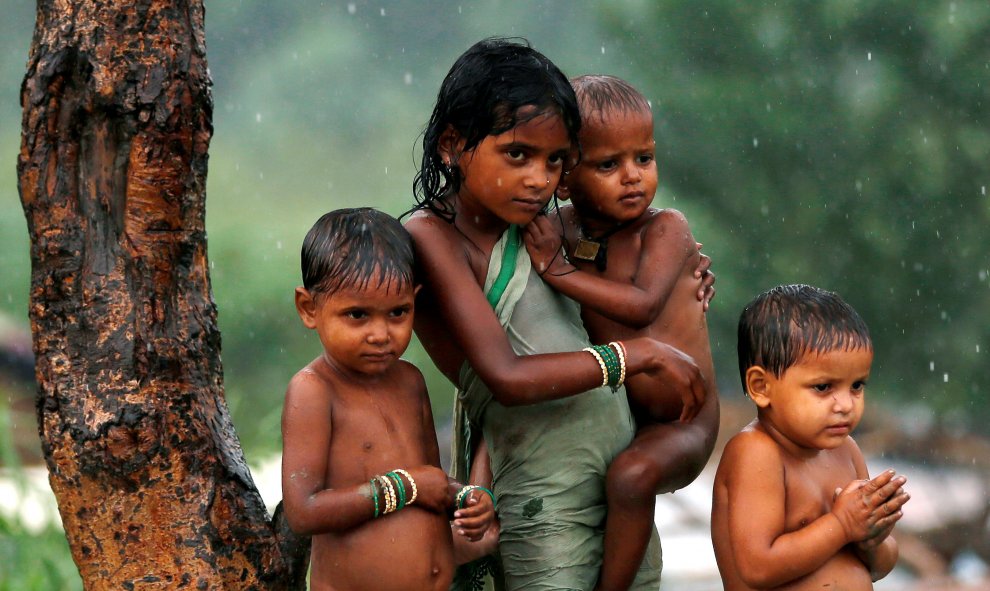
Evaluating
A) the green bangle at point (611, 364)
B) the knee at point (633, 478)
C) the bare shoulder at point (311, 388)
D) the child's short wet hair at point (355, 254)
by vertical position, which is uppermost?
the child's short wet hair at point (355, 254)

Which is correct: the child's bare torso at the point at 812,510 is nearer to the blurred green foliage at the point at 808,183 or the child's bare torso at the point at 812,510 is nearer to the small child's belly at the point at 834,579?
the small child's belly at the point at 834,579

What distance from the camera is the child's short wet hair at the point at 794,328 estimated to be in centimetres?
273

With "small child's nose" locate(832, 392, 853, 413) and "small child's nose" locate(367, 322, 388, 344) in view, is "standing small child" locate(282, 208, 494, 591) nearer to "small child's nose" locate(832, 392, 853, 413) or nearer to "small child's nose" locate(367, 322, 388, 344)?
"small child's nose" locate(367, 322, 388, 344)

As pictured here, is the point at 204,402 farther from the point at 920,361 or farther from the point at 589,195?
the point at 920,361

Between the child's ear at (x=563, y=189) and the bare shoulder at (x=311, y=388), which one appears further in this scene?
the child's ear at (x=563, y=189)

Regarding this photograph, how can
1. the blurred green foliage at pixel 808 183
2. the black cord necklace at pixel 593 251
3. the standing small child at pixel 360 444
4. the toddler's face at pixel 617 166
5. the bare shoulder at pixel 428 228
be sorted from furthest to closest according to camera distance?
the blurred green foliage at pixel 808 183 → the black cord necklace at pixel 593 251 → the toddler's face at pixel 617 166 → the bare shoulder at pixel 428 228 → the standing small child at pixel 360 444

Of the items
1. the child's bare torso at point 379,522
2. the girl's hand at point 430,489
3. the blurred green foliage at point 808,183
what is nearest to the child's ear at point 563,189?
the child's bare torso at point 379,522

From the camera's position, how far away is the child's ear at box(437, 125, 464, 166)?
9.52 ft

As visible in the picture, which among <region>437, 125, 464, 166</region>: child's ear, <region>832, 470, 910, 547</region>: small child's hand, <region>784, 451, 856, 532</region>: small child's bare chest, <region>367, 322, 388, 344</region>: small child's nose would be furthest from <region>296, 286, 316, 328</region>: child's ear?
<region>832, 470, 910, 547</region>: small child's hand

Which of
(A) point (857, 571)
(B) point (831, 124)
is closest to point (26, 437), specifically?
(B) point (831, 124)

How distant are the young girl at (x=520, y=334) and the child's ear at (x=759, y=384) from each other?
0.42ft

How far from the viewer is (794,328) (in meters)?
2.75

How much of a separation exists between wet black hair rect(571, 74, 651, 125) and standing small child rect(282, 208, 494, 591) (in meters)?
0.57

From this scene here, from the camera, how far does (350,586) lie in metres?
2.67
